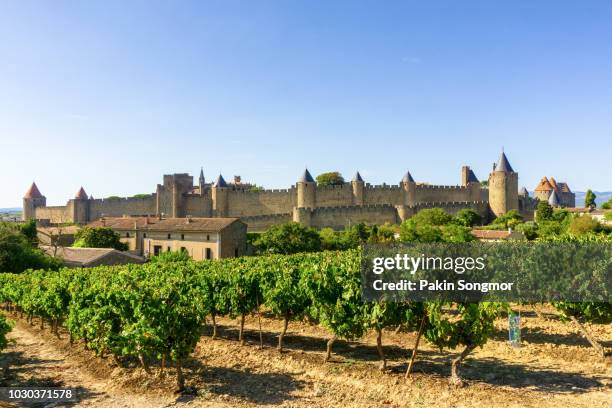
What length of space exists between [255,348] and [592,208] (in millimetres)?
63245

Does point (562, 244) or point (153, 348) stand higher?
point (562, 244)

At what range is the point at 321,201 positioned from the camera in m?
63.7

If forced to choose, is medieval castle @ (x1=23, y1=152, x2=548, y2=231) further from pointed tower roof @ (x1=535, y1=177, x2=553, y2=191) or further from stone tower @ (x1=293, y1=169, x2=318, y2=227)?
pointed tower roof @ (x1=535, y1=177, x2=553, y2=191)

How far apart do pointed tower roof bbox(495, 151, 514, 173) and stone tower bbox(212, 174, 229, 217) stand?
3611cm

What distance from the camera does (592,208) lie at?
62.9 meters

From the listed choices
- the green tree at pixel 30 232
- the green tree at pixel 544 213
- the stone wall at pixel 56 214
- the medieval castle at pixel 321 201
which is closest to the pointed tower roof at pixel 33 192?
the stone wall at pixel 56 214

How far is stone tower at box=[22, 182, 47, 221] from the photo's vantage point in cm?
7444

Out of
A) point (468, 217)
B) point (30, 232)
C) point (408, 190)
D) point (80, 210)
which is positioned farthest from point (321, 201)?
point (30, 232)

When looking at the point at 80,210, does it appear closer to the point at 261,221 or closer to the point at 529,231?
the point at 261,221

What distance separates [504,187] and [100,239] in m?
48.0

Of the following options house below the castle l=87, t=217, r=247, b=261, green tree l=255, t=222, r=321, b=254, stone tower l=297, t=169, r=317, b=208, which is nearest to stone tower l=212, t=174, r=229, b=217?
stone tower l=297, t=169, r=317, b=208

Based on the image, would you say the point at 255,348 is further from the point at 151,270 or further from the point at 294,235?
the point at 294,235

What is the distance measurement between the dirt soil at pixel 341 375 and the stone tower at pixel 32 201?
68912mm

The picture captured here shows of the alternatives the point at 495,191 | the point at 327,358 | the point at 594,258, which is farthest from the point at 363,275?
the point at 495,191
